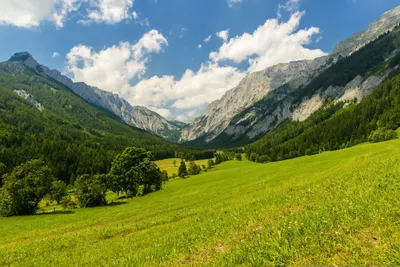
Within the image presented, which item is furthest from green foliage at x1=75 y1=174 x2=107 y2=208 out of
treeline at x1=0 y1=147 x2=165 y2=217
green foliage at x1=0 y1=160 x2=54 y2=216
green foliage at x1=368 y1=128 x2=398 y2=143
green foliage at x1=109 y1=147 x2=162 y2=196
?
green foliage at x1=368 y1=128 x2=398 y2=143

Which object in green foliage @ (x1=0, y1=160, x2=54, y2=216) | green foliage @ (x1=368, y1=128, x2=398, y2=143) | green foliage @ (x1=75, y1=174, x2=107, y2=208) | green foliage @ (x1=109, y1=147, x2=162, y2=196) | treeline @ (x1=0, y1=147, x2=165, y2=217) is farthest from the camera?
green foliage @ (x1=368, y1=128, x2=398, y2=143)

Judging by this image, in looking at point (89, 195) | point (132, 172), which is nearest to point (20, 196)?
point (89, 195)

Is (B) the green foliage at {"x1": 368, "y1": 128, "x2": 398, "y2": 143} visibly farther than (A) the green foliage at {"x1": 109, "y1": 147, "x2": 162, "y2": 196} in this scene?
Yes

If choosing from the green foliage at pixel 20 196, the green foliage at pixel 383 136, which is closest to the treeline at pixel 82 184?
the green foliage at pixel 20 196

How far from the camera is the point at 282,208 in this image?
53.9ft

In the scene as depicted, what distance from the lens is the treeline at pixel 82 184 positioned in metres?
52.4

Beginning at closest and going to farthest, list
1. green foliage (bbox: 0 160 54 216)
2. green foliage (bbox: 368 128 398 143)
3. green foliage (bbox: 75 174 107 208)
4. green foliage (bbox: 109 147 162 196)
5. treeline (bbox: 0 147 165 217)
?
green foliage (bbox: 0 160 54 216) < treeline (bbox: 0 147 165 217) < green foliage (bbox: 75 174 107 208) < green foliage (bbox: 109 147 162 196) < green foliage (bbox: 368 128 398 143)

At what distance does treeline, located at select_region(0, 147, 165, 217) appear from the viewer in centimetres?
5238

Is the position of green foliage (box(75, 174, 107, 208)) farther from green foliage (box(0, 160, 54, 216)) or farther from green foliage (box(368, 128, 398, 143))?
green foliage (box(368, 128, 398, 143))

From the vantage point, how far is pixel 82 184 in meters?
63.8

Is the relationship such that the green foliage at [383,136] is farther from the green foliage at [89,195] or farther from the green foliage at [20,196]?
the green foliage at [20,196]

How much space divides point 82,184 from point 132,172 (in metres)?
13.9

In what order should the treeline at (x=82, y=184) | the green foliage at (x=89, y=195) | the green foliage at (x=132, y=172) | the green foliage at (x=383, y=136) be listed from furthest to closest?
the green foliage at (x=383, y=136) → the green foliage at (x=132, y=172) → the green foliage at (x=89, y=195) → the treeline at (x=82, y=184)

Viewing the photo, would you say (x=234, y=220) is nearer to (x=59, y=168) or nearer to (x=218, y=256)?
(x=218, y=256)
